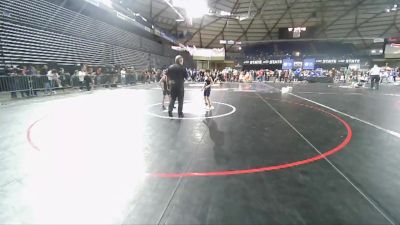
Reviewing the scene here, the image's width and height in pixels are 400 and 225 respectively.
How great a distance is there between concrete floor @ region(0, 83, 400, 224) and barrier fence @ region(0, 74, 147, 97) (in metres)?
6.90

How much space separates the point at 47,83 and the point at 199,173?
13.6 metres

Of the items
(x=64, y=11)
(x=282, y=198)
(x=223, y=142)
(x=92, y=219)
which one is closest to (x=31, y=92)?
(x=64, y=11)

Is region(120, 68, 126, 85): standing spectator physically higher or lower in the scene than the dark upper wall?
lower

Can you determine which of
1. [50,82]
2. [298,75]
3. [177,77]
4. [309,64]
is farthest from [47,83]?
[309,64]

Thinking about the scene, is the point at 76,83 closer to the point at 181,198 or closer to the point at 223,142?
the point at 223,142

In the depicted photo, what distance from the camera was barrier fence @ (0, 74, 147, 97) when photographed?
1175cm

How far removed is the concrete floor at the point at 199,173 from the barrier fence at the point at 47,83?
6897 millimetres

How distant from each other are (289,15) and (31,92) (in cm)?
3634

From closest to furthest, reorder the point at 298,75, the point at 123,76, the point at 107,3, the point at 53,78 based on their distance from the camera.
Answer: the point at 53,78, the point at 107,3, the point at 123,76, the point at 298,75

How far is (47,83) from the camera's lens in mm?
13891

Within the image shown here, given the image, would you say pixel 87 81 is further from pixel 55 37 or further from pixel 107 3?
pixel 107 3

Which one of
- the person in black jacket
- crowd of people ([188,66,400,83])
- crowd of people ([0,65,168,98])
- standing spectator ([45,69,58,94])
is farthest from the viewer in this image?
crowd of people ([188,66,400,83])

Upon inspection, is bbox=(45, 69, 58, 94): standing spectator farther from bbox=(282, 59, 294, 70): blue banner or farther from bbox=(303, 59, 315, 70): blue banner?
bbox=(303, 59, 315, 70): blue banner

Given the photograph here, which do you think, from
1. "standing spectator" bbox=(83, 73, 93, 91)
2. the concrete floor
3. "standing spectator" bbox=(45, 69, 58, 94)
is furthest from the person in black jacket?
"standing spectator" bbox=(83, 73, 93, 91)
